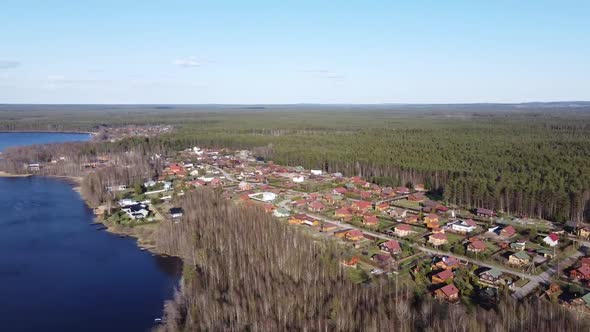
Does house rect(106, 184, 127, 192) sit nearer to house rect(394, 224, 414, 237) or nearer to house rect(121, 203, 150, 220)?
house rect(121, 203, 150, 220)

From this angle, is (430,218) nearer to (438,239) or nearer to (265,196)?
(438,239)

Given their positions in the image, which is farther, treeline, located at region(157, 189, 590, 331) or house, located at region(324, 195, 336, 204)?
house, located at region(324, 195, 336, 204)

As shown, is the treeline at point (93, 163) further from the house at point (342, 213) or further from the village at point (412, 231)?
the house at point (342, 213)

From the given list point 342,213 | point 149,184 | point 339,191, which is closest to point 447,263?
point 342,213

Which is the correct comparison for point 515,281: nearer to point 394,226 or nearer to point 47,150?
point 394,226

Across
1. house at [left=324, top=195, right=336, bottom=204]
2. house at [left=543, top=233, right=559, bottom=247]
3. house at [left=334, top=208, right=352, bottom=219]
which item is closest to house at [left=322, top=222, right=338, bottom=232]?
house at [left=334, top=208, right=352, bottom=219]
